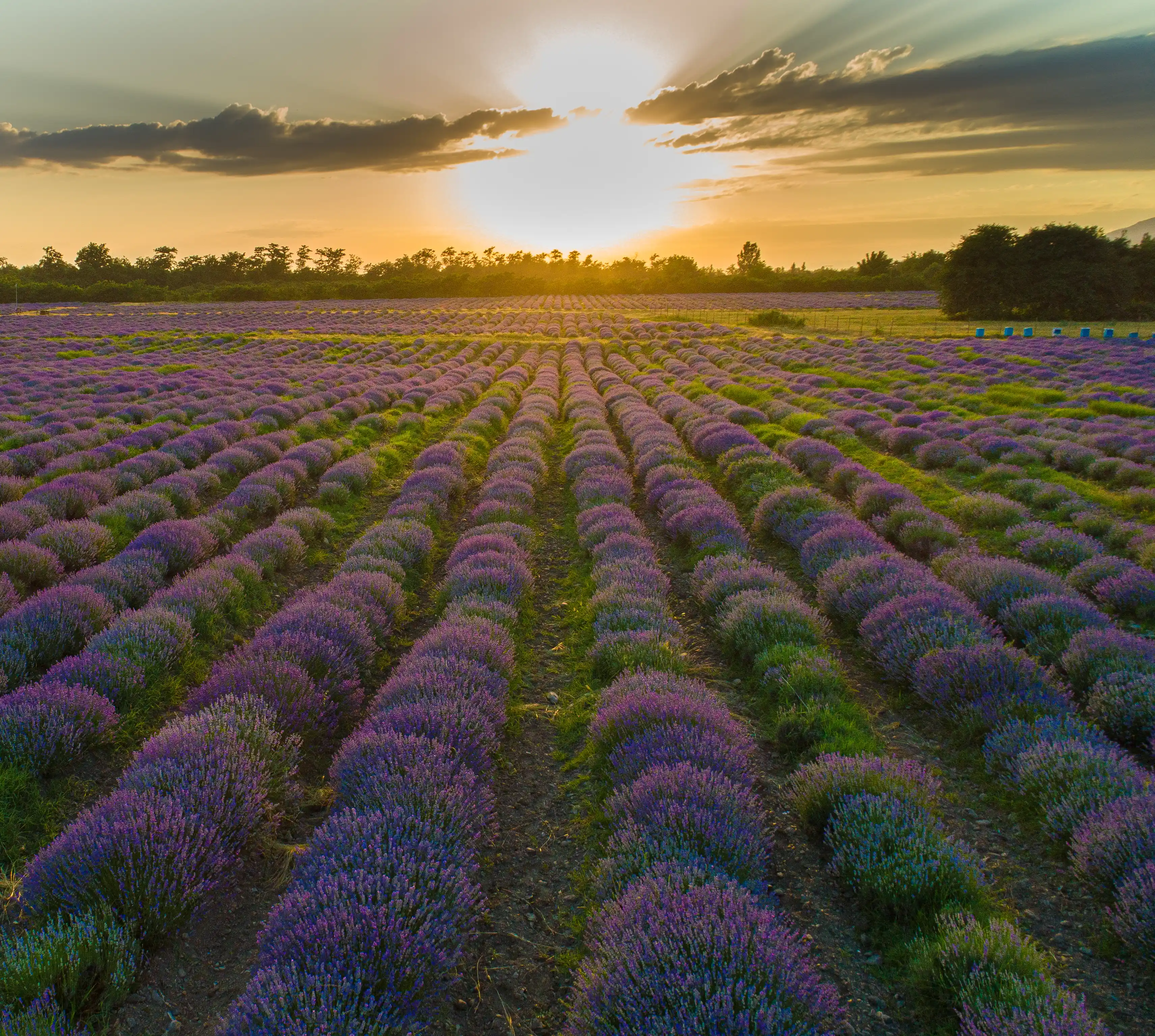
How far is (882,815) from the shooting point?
147 inches

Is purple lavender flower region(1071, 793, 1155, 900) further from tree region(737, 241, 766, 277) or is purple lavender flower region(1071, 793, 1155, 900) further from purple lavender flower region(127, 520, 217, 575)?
tree region(737, 241, 766, 277)

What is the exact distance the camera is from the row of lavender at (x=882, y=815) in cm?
280

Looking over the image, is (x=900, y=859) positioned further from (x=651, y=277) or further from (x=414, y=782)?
(x=651, y=277)

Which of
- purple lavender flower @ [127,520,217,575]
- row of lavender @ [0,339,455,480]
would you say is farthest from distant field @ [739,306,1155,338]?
purple lavender flower @ [127,520,217,575]

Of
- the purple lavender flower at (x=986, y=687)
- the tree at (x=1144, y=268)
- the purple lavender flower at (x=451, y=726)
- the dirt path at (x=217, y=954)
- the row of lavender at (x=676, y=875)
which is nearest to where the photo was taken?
the row of lavender at (x=676, y=875)

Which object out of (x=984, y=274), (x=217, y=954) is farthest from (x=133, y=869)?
(x=984, y=274)

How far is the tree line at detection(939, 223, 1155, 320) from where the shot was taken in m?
47.2

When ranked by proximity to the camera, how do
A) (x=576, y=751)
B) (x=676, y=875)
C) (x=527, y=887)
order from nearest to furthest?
(x=676, y=875)
(x=527, y=887)
(x=576, y=751)

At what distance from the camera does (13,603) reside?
649 centimetres

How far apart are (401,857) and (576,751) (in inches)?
82.3

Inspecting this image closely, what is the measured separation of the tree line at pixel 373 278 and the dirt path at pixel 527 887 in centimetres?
7271

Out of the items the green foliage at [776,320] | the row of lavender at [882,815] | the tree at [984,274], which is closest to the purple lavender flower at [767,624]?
the row of lavender at [882,815]

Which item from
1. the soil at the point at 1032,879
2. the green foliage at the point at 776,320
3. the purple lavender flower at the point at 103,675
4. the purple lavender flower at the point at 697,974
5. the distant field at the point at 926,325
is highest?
the purple lavender flower at the point at 697,974

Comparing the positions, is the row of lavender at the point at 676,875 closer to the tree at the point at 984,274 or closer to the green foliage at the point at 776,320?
the green foliage at the point at 776,320
